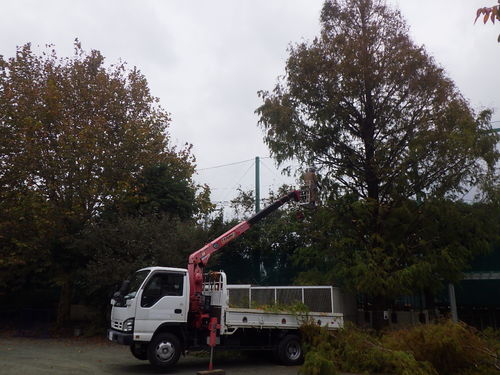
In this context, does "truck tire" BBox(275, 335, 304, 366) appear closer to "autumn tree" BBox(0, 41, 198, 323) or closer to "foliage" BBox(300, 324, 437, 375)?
"foliage" BBox(300, 324, 437, 375)

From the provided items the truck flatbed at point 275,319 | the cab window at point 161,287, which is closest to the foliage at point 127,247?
the cab window at point 161,287

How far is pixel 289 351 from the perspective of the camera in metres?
12.7

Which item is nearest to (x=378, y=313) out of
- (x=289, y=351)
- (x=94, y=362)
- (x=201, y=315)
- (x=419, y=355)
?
(x=289, y=351)

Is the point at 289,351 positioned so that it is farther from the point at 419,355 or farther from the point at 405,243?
the point at 405,243

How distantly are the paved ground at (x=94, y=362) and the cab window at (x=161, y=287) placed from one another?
177 centimetres

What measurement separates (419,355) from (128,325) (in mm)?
6580

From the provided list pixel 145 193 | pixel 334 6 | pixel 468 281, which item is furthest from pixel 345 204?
pixel 145 193

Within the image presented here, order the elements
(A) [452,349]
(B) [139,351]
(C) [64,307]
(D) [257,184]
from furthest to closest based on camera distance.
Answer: (D) [257,184], (C) [64,307], (B) [139,351], (A) [452,349]

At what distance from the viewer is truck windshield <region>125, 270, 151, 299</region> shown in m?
11.6

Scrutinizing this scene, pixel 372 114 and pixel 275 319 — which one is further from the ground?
pixel 372 114

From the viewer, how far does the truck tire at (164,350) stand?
11.1 m

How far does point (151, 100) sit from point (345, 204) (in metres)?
10.7

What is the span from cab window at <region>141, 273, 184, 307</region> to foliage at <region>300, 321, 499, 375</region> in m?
3.70

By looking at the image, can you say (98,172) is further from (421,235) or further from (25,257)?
(421,235)
